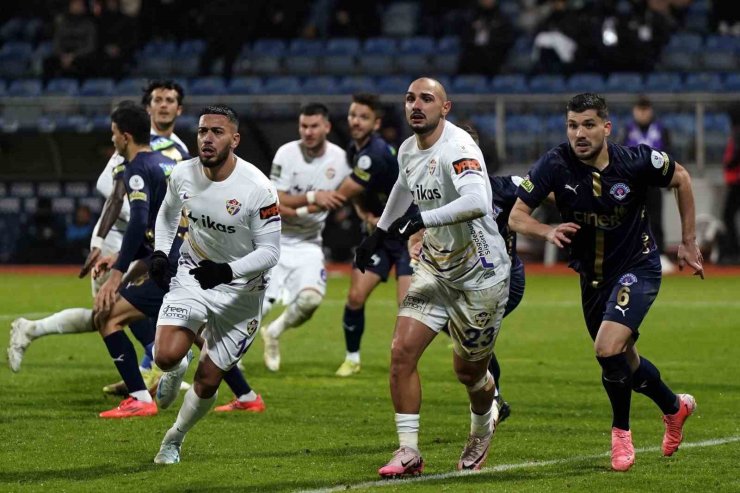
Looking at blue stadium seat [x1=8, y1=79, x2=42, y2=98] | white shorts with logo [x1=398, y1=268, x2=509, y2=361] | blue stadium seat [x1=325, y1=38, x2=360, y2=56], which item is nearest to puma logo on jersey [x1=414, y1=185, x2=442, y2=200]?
white shorts with logo [x1=398, y1=268, x2=509, y2=361]

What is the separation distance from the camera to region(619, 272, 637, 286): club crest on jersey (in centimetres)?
792

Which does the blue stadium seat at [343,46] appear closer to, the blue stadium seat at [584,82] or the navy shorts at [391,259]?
the blue stadium seat at [584,82]

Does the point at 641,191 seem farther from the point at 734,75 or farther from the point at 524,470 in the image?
the point at 734,75

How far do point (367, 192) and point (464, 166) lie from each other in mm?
4656

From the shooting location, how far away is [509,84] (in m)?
25.0

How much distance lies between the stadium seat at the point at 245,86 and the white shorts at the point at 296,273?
13.8 metres

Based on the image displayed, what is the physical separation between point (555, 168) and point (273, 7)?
2049 centimetres

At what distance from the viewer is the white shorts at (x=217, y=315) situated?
8.01 metres

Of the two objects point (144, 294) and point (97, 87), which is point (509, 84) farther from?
point (144, 294)

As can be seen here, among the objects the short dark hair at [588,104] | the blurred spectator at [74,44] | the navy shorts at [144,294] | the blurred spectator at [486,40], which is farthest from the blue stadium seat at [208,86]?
the short dark hair at [588,104]

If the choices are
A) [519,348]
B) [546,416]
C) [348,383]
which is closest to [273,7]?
[519,348]

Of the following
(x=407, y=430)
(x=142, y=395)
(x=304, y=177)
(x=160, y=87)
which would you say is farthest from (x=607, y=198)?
(x=304, y=177)

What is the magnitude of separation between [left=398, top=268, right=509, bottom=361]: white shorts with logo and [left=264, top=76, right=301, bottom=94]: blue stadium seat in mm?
18402

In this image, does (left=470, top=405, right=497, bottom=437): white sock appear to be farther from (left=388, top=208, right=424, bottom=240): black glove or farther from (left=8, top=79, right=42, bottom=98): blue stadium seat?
(left=8, top=79, right=42, bottom=98): blue stadium seat
